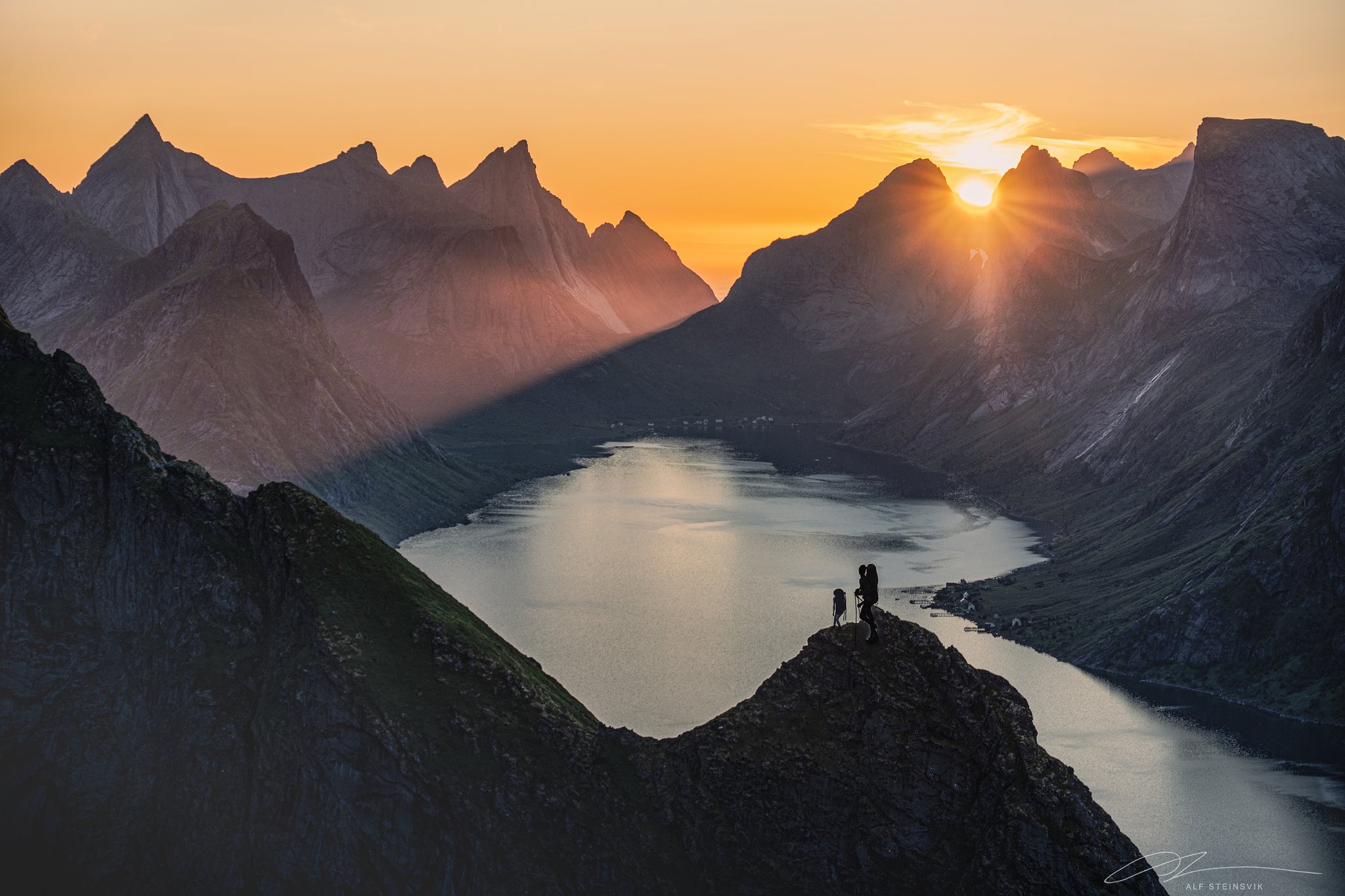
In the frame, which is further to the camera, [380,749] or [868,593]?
[380,749]

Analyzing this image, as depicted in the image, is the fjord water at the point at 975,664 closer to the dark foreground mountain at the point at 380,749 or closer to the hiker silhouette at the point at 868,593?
the dark foreground mountain at the point at 380,749

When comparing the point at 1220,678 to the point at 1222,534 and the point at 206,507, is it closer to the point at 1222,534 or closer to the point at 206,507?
the point at 1222,534

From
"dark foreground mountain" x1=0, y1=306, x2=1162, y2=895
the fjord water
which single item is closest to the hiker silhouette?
"dark foreground mountain" x1=0, y1=306, x2=1162, y2=895

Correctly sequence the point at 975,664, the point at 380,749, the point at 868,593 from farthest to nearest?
the point at 975,664 < the point at 380,749 < the point at 868,593

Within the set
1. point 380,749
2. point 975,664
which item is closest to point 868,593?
point 380,749

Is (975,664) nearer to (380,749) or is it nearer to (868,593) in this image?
(868,593)

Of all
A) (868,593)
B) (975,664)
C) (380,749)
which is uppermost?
(975,664)

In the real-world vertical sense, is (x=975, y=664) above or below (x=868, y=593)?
above

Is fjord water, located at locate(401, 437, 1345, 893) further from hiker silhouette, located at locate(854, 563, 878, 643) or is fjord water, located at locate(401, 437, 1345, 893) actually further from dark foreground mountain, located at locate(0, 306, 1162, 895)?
hiker silhouette, located at locate(854, 563, 878, 643)
